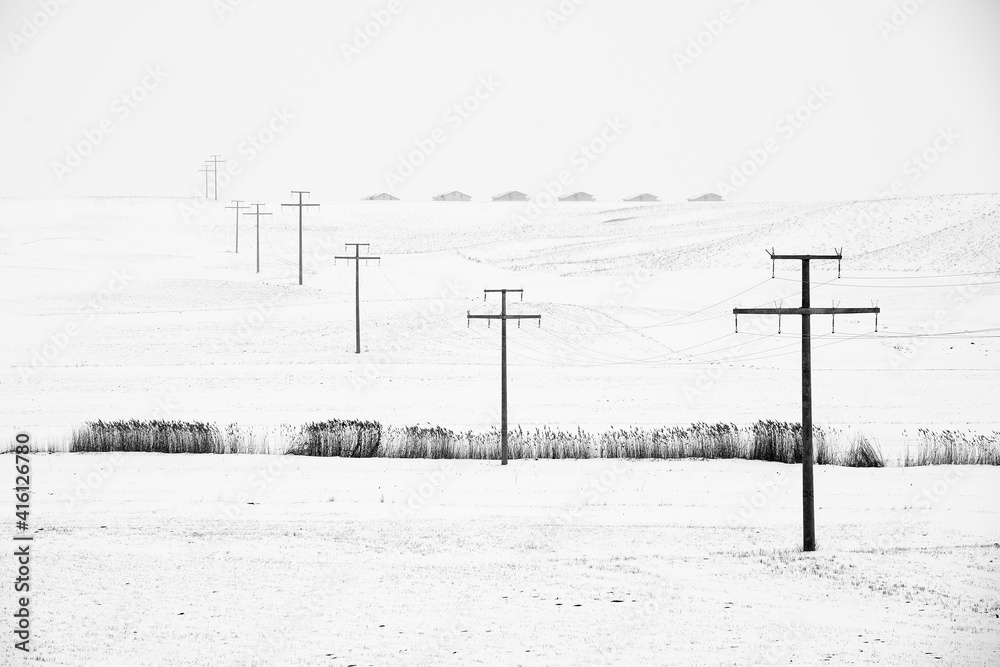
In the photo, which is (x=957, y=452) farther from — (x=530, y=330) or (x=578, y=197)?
(x=578, y=197)

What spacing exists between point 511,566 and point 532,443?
10.6 m

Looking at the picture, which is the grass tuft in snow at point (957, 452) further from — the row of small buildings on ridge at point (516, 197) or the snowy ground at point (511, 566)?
the row of small buildings on ridge at point (516, 197)

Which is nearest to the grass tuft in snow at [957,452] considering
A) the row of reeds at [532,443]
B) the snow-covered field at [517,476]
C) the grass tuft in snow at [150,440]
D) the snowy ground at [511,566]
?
the row of reeds at [532,443]

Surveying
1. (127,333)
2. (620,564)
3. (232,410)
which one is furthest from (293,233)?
(620,564)

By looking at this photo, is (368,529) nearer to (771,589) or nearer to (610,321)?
(771,589)

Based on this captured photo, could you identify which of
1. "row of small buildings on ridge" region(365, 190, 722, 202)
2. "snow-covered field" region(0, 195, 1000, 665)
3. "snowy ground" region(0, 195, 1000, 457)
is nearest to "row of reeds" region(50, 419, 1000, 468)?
"snow-covered field" region(0, 195, 1000, 665)

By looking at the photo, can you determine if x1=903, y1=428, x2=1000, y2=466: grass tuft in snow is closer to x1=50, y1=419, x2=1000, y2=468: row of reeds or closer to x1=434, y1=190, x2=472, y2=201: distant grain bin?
x1=50, y1=419, x2=1000, y2=468: row of reeds

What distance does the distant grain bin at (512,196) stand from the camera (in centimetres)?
16655

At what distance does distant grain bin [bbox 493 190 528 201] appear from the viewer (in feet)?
546

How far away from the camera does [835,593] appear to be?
13523mm

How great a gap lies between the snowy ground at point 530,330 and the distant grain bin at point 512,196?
71.0 m

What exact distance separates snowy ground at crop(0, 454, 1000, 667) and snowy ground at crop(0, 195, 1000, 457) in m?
8.17

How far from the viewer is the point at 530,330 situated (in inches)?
1930

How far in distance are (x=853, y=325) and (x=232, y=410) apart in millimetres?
30217
